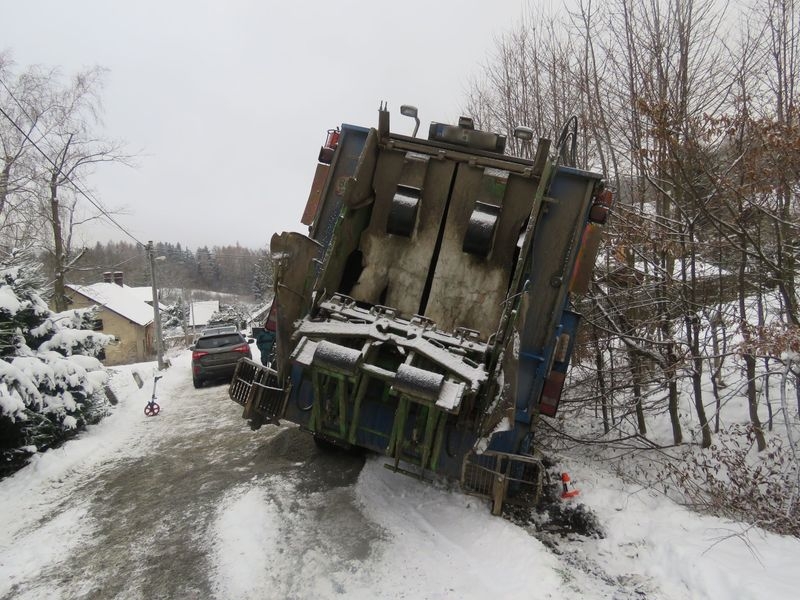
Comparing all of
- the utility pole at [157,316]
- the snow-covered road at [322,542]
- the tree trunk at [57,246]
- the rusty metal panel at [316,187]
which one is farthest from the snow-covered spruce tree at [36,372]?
the tree trunk at [57,246]

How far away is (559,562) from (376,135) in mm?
3677

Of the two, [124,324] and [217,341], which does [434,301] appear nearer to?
[217,341]

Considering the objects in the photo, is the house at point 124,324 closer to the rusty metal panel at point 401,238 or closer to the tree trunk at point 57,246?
the tree trunk at point 57,246

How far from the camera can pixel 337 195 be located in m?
4.69

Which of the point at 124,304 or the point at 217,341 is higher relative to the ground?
the point at 217,341

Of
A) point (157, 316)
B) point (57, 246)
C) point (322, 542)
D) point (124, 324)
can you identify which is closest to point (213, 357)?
point (322, 542)

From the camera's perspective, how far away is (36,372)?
214 inches

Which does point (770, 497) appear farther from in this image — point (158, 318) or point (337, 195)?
point (158, 318)

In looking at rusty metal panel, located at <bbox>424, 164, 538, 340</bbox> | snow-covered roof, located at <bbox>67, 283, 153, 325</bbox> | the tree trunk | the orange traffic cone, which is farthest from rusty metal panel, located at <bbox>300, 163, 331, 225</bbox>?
snow-covered roof, located at <bbox>67, 283, 153, 325</bbox>

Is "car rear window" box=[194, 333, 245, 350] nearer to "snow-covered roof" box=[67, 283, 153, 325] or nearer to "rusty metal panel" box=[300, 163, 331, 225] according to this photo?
"rusty metal panel" box=[300, 163, 331, 225]

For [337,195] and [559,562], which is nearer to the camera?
[559,562]

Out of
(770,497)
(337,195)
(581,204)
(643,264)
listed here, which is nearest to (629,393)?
(643,264)

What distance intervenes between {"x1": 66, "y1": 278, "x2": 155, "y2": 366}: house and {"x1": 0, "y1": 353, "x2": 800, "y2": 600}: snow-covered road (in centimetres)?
3140

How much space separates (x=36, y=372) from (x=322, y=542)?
4.24 m
